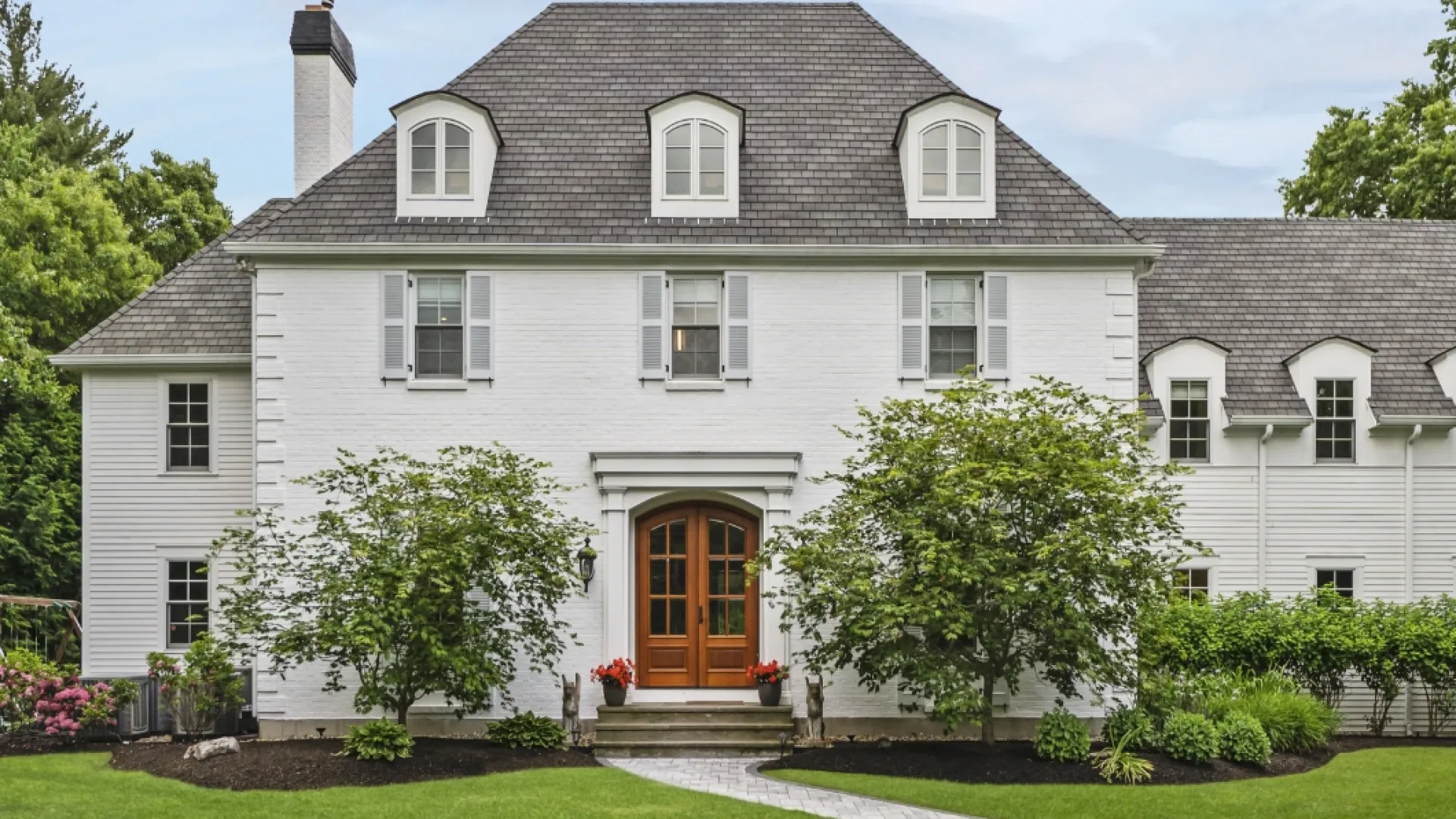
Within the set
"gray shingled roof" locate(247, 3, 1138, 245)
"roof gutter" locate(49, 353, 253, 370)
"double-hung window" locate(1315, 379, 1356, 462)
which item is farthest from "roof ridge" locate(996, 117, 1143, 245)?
"roof gutter" locate(49, 353, 253, 370)

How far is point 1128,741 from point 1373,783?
2492 millimetres

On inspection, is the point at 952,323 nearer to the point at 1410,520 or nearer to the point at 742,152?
the point at 742,152

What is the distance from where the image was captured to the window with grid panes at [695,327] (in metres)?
16.2

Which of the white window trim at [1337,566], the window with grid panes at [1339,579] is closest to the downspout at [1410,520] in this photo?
the white window trim at [1337,566]

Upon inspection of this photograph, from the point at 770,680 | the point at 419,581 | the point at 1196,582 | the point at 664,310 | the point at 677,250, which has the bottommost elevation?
the point at 770,680

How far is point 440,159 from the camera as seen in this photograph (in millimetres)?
16344

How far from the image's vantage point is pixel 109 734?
616 inches

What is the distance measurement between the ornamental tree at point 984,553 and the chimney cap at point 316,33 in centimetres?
1088

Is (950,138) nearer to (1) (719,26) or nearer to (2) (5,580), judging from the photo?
(1) (719,26)

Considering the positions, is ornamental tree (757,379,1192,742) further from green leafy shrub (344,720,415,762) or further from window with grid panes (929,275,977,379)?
green leafy shrub (344,720,415,762)

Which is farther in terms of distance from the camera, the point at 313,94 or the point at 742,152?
the point at 313,94

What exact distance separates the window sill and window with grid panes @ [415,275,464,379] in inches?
110

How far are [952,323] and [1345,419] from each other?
295 inches

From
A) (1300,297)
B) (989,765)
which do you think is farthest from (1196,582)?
(989,765)
